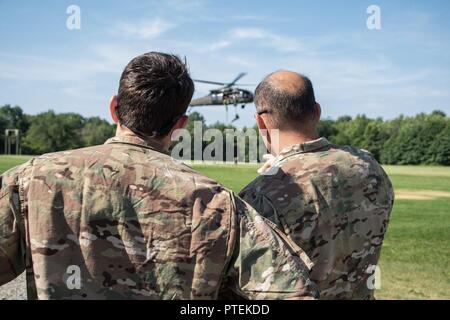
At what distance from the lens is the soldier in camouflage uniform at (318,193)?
2676 millimetres

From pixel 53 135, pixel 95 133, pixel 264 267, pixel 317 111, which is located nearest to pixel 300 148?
pixel 317 111

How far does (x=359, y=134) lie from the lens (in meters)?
108

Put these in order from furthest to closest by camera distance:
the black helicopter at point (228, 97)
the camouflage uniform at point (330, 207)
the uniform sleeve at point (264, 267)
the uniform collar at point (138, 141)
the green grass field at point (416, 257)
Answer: the black helicopter at point (228, 97)
the green grass field at point (416, 257)
the camouflage uniform at point (330, 207)
the uniform collar at point (138, 141)
the uniform sleeve at point (264, 267)

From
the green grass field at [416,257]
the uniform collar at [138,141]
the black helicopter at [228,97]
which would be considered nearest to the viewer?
the uniform collar at [138,141]

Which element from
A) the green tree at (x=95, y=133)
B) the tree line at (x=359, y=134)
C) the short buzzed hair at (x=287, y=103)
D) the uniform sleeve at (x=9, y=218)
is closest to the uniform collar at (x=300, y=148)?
the short buzzed hair at (x=287, y=103)

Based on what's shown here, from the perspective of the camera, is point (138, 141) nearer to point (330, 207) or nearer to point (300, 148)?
point (300, 148)

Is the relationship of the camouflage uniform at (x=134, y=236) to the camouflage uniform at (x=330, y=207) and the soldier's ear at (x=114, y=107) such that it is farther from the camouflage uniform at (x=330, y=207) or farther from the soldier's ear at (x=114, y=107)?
the camouflage uniform at (x=330, y=207)

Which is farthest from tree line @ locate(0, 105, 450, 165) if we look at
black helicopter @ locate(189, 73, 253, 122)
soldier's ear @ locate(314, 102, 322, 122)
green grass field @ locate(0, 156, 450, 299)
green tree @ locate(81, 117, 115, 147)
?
soldier's ear @ locate(314, 102, 322, 122)

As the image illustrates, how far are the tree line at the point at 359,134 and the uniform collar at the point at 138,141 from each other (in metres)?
83.6

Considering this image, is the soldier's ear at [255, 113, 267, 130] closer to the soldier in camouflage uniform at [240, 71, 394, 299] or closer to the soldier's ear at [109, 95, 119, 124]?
the soldier in camouflage uniform at [240, 71, 394, 299]

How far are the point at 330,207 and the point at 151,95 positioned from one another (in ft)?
4.18

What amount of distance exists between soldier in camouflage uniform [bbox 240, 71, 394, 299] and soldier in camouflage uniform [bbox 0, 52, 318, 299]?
2.27ft
